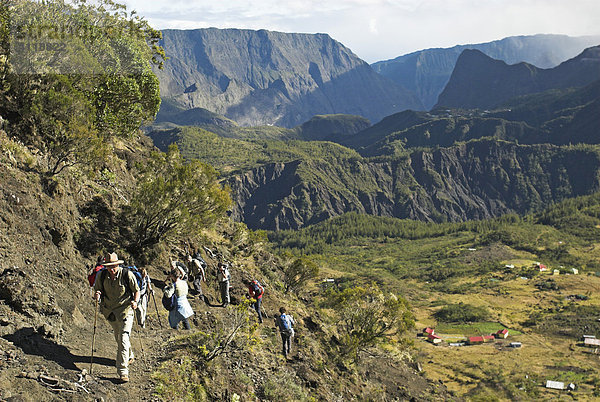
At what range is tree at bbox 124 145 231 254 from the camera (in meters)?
19.6

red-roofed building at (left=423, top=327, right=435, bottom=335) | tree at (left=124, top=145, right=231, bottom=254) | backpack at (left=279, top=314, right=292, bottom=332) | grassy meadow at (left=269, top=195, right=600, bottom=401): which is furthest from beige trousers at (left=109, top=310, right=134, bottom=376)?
red-roofed building at (left=423, top=327, right=435, bottom=335)

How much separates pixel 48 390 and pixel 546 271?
539 feet

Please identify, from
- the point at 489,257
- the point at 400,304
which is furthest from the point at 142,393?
the point at 489,257

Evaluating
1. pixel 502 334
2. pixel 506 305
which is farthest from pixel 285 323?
pixel 506 305

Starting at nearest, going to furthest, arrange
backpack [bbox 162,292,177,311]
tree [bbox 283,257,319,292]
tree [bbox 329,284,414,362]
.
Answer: backpack [bbox 162,292,177,311], tree [bbox 329,284,414,362], tree [bbox 283,257,319,292]

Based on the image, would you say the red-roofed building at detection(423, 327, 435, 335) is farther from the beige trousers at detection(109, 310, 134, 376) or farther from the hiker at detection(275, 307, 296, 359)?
the beige trousers at detection(109, 310, 134, 376)

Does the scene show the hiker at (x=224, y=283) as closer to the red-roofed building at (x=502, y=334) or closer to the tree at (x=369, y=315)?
the tree at (x=369, y=315)

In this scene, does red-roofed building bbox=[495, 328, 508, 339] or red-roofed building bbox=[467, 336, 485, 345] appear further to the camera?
red-roofed building bbox=[495, 328, 508, 339]

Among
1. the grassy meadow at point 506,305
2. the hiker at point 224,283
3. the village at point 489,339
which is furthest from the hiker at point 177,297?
the village at point 489,339

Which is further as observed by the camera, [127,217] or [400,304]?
[400,304]

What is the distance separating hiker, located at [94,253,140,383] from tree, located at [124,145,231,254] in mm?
8546

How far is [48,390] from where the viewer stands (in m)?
9.64

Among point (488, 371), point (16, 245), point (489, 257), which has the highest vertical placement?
point (16, 245)

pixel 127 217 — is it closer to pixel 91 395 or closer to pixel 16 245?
pixel 16 245
